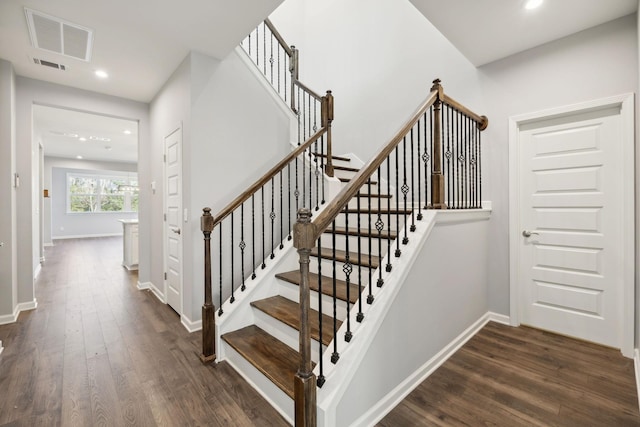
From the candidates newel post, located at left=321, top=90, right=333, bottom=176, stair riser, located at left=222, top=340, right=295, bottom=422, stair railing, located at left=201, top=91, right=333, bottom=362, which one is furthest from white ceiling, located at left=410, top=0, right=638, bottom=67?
stair riser, located at left=222, top=340, right=295, bottom=422

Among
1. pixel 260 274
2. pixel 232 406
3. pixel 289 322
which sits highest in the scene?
pixel 260 274

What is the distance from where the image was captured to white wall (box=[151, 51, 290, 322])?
9.41ft

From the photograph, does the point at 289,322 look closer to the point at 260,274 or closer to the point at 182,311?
the point at 260,274

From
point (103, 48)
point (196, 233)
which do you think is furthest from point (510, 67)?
point (103, 48)

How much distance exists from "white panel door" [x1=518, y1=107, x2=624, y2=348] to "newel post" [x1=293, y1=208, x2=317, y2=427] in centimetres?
254

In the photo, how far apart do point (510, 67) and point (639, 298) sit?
2.26 m

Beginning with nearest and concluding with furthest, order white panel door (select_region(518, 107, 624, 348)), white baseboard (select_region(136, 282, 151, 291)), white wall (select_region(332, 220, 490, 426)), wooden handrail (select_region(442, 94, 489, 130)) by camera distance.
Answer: white wall (select_region(332, 220, 490, 426)) → white panel door (select_region(518, 107, 624, 348)) → wooden handrail (select_region(442, 94, 489, 130)) → white baseboard (select_region(136, 282, 151, 291))

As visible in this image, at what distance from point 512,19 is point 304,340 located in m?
2.86

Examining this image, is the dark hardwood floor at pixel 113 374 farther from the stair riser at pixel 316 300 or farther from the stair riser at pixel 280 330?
the stair riser at pixel 316 300

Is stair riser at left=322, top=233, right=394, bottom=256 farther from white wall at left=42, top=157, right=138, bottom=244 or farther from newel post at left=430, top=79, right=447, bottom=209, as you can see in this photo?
white wall at left=42, top=157, right=138, bottom=244

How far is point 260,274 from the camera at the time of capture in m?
2.62

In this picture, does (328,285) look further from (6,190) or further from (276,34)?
(6,190)

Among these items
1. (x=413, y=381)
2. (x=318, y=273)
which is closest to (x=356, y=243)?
(x=318, y=273)

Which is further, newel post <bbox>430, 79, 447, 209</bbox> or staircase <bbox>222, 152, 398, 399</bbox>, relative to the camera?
newel post <bbox>430, 79, 447, 209</bbox>
